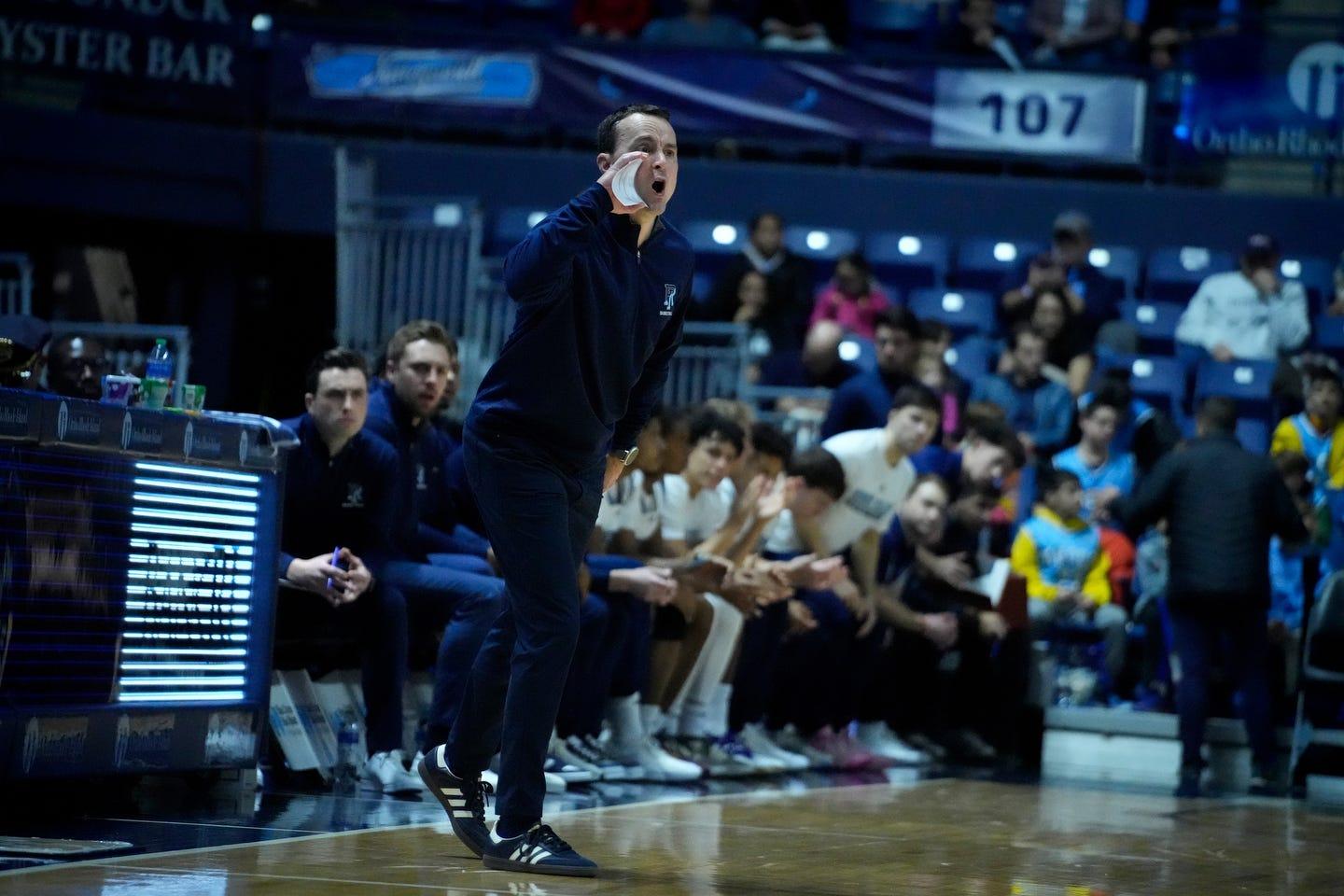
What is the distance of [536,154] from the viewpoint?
14750 millimetres

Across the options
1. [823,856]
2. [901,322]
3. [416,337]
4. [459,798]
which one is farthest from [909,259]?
[459,798]

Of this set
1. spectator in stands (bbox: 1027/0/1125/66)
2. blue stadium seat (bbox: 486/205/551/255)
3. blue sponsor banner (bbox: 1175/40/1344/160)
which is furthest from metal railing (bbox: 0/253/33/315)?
blue sponsor banner (bbox: 1175/40/1344/160)

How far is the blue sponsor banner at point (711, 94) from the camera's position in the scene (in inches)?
563

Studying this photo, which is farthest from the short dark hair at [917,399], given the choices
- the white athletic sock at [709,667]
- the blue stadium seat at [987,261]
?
the blue stadium seat at [987,261]

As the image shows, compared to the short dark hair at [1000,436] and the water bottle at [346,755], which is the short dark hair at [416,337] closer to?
the water bottle at [346,755]

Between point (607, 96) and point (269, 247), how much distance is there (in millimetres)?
2892

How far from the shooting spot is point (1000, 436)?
1046cm

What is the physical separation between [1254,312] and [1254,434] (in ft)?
3.11

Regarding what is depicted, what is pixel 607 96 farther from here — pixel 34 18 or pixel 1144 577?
pixel 1144 577

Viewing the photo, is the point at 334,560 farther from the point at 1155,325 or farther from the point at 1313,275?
the point at 1313,275

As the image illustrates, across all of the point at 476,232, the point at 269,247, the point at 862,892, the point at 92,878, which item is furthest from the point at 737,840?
the point at 269,247

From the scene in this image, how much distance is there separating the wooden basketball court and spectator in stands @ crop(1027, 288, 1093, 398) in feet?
16.4

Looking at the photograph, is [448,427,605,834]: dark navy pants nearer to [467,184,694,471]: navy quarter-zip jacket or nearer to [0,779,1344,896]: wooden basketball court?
[467,184,694,471]: navy quarter-zip jacket

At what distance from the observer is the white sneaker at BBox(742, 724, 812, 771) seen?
9.09 meters
